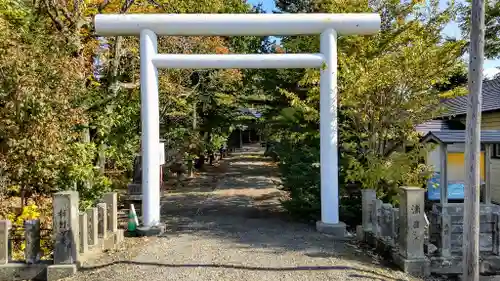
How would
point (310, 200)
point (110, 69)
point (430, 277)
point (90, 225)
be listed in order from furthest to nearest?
point (110, 69) → point (310, 200) → point (90, 225) → point (430, 277)

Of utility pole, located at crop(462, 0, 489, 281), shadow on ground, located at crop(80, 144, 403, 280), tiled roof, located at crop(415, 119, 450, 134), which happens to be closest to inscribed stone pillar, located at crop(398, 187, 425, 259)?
shadow on ground, located at crop(80, 144, 403, 280)

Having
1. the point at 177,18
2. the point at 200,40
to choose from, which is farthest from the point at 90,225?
the point at 200,40

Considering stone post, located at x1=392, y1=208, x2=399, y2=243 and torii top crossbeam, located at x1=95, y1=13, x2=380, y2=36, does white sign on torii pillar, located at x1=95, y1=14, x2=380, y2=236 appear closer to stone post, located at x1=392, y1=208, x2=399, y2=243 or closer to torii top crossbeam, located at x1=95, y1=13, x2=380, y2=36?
torii top crossbeam, located at x1=95, y1=13, x2=380, y2=36

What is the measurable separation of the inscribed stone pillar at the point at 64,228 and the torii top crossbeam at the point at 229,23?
358 cm

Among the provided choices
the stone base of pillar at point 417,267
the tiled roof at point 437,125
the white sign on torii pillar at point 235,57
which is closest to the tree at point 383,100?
the white sign on torii pillar at point 235,57

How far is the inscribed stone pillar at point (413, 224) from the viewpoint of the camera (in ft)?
20.1

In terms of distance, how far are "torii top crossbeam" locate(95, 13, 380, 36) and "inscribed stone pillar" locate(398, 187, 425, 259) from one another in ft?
11.6

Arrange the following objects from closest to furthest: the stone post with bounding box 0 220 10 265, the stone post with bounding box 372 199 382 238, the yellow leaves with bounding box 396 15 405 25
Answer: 1. the stone post with bounding box 0 220 10 265
2. the stone post with bounding box 372 199 382 238
3. the yellow leaves with bounding box 396 15 405 25

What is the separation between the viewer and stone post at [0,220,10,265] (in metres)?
5.99

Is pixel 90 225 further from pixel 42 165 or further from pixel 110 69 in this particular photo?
pixel 110 69

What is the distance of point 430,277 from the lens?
6.17 metres

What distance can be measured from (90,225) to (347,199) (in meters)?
5.75

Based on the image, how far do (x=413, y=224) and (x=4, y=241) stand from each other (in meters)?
5.92

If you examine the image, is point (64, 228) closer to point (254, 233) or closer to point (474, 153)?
point (254, 233)
